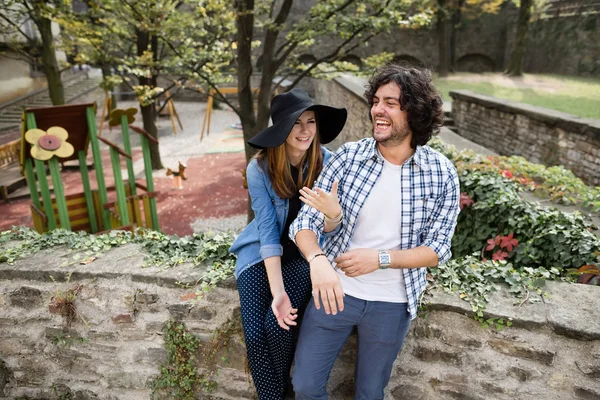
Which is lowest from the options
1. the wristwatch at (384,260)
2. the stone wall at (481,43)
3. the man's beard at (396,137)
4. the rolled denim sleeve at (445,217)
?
the wristwatch at (384,260)

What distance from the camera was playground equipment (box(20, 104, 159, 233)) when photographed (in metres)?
5.01

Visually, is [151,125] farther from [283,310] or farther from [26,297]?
[283,310]

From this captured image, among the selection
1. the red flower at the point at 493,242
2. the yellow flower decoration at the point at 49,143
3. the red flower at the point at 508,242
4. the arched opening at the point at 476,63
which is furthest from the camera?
the arched opening at the point at 476,63

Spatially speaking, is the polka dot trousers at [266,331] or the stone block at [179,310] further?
the stone block at [179,310]

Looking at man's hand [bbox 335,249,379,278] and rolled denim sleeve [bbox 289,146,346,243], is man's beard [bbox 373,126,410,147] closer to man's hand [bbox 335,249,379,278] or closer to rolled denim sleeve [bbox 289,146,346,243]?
rolled denim sleeve [bbox 289,146,346,243]

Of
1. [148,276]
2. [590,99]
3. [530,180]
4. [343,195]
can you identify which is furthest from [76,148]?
[590,99]

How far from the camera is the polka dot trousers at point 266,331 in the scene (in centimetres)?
188

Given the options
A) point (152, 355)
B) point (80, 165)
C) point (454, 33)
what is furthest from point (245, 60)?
point (454, 33)

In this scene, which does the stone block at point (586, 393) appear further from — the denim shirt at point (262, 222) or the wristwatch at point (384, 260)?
the denim shirt at point (262, 222)

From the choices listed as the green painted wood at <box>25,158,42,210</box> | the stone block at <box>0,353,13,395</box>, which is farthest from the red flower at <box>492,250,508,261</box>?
the green painted wood at <box>25,158,42,210</box>

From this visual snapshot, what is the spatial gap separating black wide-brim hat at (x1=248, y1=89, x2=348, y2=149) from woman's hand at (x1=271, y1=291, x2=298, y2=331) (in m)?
0.67

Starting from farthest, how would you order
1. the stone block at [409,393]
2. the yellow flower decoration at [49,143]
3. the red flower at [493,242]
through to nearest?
the yellow flower decoration at [49,143]
the red flower at [493,242]
the stone block at [409,393]

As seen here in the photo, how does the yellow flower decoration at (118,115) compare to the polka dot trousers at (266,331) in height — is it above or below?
above

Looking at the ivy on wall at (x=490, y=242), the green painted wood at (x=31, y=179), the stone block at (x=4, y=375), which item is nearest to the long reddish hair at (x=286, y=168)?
the ivy on wall at (x=490, y=242)
